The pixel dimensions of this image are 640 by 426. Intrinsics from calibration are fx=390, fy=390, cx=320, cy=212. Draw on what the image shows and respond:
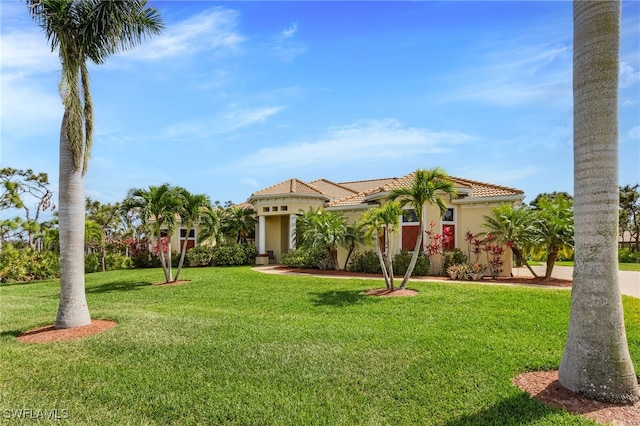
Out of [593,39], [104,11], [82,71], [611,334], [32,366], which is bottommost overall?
[32,366]

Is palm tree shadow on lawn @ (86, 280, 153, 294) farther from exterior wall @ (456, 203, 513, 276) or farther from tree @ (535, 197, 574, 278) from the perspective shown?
tree @ (535, 197, 574, 278)

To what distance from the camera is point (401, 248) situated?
19.7 meters

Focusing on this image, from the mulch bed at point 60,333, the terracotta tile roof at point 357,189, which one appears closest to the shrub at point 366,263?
the terracotta tile roof at point 357,189

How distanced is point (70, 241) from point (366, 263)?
45.6 ft

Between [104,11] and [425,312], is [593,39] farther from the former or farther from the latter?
[104,11]

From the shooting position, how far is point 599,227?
5.15 metres

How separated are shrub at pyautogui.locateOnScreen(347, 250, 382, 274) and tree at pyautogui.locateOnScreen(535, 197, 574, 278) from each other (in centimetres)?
745

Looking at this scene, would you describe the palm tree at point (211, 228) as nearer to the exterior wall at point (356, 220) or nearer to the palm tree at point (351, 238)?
the exterior wall at point (356, 220)

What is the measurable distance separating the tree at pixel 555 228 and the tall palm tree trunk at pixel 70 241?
1607 centimetres

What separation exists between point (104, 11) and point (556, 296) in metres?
15.1

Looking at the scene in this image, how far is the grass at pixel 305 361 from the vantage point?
514 cm

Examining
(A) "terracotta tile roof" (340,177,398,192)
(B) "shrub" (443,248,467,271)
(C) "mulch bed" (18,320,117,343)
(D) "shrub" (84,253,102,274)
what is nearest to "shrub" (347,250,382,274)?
(B) "shrub" (443,248,467,271)

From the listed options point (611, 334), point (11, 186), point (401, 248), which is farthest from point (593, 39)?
point (11, 186)

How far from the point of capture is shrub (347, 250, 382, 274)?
20.0 m
